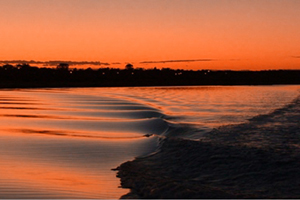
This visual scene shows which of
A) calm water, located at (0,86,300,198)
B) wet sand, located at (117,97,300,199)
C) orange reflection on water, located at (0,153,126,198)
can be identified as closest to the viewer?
wet sand, located at (117,97,300,199)

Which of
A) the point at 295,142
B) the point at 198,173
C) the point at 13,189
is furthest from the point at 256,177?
the point at 13,189

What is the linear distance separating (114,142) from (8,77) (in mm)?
103171

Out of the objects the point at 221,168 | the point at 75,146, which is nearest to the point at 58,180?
the point at 221,168

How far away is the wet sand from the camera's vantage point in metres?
9.44

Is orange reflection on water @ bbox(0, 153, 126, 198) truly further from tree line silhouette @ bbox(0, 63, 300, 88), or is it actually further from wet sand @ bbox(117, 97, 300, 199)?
tree line silhouette @ bbox(0, 63, 300, 88)

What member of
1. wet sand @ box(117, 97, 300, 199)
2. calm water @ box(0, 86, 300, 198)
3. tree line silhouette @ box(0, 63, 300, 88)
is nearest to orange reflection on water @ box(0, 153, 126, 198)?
calm water @ box(0, 86, 300, 198)

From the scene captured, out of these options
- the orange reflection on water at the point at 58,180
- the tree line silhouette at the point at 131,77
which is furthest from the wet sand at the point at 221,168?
the tree line silhouette at the point at 131,77

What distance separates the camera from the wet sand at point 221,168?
9438 mm

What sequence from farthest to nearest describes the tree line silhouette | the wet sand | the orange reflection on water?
the tree line silhouette → the orange reflection on water → the wet sand

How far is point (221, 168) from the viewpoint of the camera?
11.4m

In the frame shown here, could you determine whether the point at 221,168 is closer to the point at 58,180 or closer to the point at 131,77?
the point at 58,180

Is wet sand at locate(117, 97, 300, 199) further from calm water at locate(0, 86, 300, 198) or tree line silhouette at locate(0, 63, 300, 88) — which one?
tree line silhouette at locate(0, 63, 300, 88)

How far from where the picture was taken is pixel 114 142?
54.3ft

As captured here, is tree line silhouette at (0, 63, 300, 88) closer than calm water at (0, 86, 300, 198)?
No
